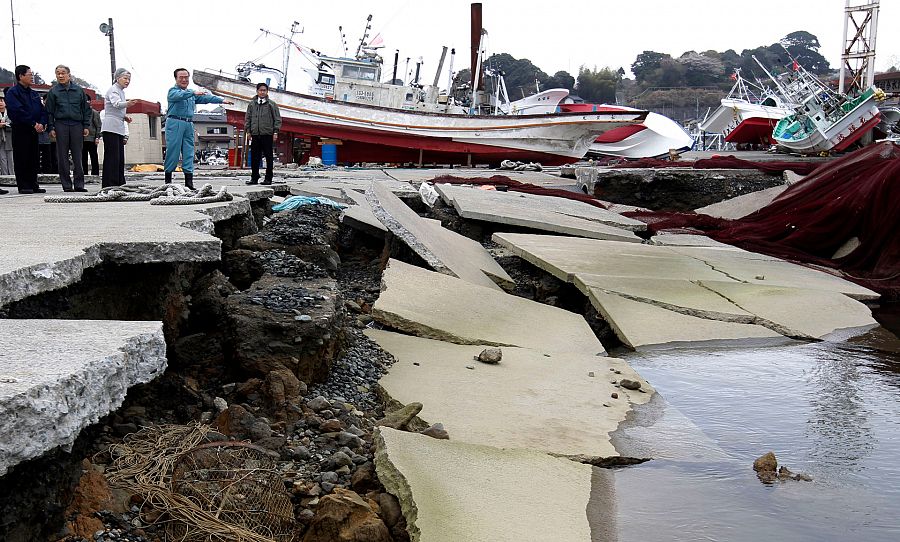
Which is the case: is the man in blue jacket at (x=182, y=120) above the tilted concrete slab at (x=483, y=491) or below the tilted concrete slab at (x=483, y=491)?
above

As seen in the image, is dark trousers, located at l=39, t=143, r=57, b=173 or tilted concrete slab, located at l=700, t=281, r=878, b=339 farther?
dark trousers, located at l=39, t=143, r=57, b=173

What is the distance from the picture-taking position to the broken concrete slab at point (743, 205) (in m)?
10.7

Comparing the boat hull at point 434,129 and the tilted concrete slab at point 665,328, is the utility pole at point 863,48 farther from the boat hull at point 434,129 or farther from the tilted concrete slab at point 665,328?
the tilted concrete slab at point 665,328

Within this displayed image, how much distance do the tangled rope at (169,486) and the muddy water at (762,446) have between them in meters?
1.20

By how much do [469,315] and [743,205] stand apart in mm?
7208

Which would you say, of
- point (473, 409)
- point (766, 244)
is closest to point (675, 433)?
point (473, 409)

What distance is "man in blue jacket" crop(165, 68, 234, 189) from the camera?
9227mm

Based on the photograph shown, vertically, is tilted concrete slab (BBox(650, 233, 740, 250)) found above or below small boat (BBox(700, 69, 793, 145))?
below

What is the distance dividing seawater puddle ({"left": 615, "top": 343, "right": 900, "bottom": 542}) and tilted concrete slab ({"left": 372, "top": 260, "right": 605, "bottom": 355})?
0.52 metres

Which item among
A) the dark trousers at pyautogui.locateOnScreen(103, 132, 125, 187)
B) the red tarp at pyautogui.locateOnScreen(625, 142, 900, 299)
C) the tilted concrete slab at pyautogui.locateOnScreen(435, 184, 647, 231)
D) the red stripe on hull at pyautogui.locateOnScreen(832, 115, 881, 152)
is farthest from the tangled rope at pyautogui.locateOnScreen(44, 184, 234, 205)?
the red stripe on hull at pyautogui.locateOnScreen(832, 115, 881, 152)

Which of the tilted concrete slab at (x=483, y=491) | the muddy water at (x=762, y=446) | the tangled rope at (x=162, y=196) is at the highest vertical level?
the tangled rope at (x=162, y=196)

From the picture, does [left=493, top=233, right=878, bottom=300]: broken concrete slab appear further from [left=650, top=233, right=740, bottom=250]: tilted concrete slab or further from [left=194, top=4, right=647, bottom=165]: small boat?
[left=194, top=4, right=647, bottom=165]: small boat

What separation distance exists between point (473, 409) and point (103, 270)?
63.8 inches

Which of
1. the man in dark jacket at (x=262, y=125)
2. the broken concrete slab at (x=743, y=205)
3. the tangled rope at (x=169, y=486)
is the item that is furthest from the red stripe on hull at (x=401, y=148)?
the tangled rope at (x=169, y=486)
